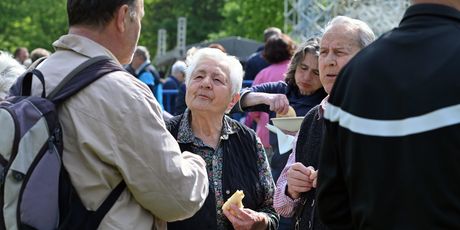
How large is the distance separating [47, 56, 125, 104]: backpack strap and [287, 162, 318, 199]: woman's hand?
3.29ft

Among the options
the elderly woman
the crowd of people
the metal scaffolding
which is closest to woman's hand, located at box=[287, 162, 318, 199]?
the crowd of people

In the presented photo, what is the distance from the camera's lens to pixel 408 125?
2.46 metres

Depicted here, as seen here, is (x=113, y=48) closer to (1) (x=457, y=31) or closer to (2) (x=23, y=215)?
(2) (x=23, y=215)

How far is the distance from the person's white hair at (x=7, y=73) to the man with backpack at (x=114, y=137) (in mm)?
1355

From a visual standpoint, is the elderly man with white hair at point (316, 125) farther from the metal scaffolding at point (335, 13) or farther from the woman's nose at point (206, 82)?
the metal scaffolding at point (335, 13)

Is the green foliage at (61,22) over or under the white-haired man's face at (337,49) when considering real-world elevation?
under

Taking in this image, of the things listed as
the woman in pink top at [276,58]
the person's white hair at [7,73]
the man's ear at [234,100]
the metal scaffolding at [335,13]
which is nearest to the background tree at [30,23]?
the metal scaffolding at [335,13]

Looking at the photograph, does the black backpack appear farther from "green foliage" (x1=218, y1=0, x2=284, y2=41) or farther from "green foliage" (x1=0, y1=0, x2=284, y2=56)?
"green foliage" (x1=218, y1=0, x2=284, y2=41)

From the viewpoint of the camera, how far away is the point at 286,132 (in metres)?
4.66

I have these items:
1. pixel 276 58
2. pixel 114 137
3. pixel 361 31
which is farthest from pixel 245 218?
pixel 276 58

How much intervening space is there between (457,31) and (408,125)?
1.06 feet

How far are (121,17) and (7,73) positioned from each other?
157cm

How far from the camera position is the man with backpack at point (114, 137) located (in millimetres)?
3047

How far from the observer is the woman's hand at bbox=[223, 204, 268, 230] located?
406 cm
